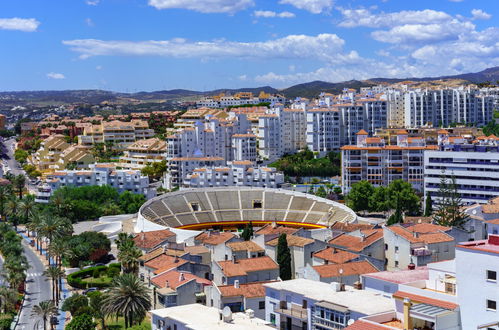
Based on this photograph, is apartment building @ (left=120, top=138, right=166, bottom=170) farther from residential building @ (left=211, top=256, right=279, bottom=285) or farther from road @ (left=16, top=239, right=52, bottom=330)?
residential building @ (left=211, top=256, right=279, bottom=285)

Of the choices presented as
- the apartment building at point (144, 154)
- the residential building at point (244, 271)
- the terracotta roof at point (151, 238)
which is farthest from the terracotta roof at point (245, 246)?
the apartment building at point (144, 154)

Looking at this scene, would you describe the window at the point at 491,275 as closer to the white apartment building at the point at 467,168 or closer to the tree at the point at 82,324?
the tree at the point at 82,324

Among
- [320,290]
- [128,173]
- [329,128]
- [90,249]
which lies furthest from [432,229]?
[329,128]

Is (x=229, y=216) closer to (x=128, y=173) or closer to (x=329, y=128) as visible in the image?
(x=128, y=173)

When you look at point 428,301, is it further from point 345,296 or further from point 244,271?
point 244,271

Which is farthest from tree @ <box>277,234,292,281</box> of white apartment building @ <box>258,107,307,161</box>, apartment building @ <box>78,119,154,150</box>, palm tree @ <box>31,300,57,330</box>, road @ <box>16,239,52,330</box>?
apartment building @ <box>78,119,154,150</box>

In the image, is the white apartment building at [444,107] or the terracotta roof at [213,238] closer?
the terracotta roof at [213,238]

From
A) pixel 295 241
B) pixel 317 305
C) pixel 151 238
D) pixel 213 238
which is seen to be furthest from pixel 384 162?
pixel 317 305
